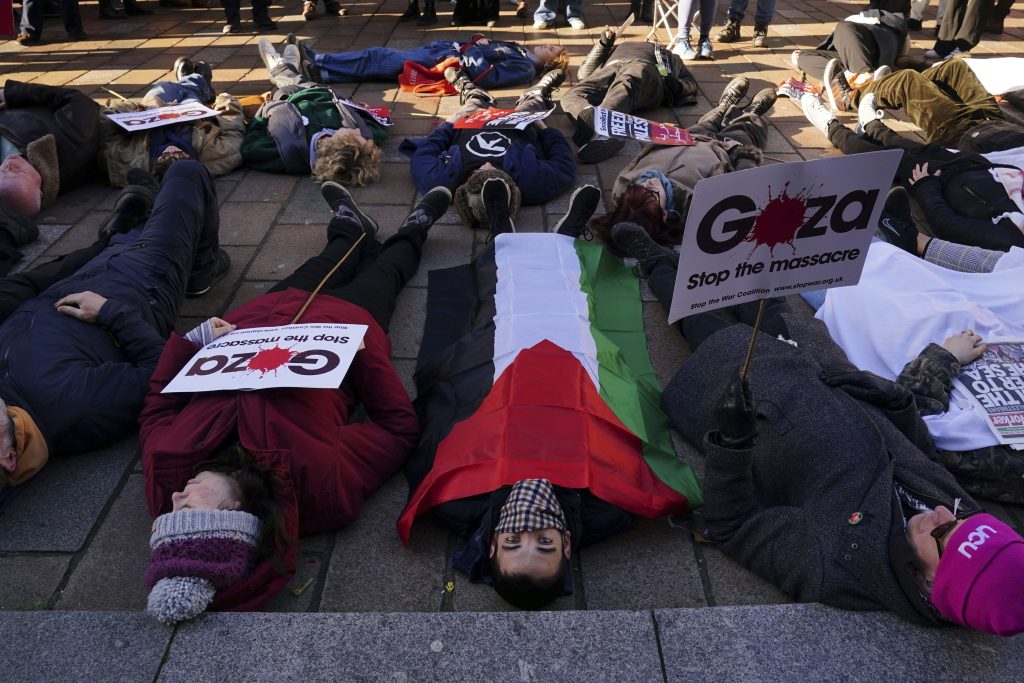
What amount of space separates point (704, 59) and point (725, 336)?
586cm

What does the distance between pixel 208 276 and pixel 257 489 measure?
2.08 m

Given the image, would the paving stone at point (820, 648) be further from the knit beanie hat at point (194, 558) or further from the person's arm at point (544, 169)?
the person's arm at point (544, 169)

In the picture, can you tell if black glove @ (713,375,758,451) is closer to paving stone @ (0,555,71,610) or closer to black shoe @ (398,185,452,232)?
paving stone @ (0,555,71,610)

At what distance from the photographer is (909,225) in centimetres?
422

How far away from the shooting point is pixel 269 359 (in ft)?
8.59

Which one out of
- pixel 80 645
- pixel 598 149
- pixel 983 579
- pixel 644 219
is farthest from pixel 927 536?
pixel 598 149

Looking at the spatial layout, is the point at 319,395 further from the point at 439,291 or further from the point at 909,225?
the point at 909,225

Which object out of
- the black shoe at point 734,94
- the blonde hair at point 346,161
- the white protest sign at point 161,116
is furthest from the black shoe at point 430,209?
the black shoe at point 734,94

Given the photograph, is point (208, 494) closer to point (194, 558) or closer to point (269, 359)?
point (194, 558)

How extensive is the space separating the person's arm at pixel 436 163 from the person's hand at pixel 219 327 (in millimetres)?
2206

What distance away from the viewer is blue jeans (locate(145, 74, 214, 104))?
5.73 m

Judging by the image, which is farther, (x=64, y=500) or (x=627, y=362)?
(x=627, y=362)

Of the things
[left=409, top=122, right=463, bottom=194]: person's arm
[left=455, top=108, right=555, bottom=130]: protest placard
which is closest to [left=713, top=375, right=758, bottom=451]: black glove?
[left=409, top=122, right=463, bottom=194]: person's arm

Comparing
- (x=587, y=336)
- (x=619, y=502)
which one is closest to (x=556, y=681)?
(x=619, y=502)
